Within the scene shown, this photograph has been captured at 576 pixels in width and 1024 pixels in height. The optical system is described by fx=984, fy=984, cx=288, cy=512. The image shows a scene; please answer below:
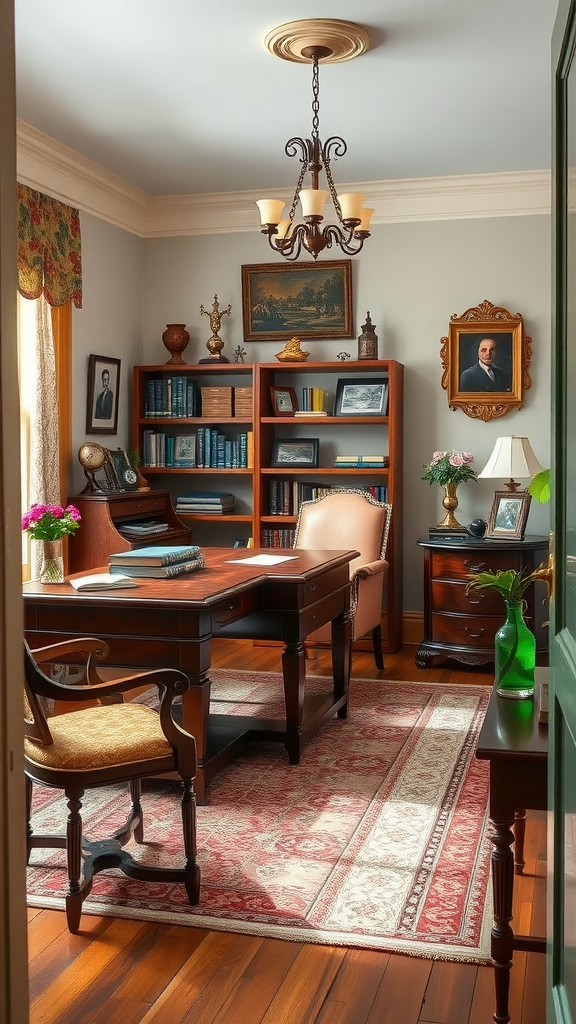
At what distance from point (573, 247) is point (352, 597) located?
13.5 ft

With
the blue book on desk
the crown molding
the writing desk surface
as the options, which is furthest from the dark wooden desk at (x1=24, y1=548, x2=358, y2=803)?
the crown molding

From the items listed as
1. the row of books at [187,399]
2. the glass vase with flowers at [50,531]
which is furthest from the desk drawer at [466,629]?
the glass vase with flowers at [50,531]

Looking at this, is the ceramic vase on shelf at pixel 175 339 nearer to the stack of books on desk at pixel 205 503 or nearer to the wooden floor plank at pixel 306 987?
the stack of books on desk at pixel 205 503

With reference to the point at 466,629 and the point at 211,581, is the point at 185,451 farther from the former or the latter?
the point at 211,581

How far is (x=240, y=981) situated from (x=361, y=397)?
4.67 metres

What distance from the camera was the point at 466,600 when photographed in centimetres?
603

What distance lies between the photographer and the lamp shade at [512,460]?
592 cm

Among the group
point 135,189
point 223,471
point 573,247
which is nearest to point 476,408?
point 223,471

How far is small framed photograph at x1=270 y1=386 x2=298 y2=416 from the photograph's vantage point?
22.4ft

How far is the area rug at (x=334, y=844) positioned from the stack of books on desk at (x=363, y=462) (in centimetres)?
215

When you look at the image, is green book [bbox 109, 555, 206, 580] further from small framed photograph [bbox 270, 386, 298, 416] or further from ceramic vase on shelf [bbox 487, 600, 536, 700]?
small framed photograph [bbox 270, 386, 298, 416]

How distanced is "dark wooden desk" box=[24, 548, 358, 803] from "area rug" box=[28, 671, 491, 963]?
0.45 feet

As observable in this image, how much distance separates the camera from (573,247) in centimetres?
162

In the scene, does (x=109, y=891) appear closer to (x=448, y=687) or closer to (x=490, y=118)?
(x=448, y=687)
